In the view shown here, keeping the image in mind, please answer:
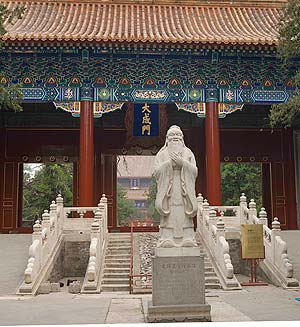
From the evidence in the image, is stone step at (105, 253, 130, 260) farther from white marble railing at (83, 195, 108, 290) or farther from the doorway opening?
the doorway opening

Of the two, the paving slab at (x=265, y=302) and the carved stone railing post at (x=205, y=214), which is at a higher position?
the carved stone railing post at (x=205, y=214)

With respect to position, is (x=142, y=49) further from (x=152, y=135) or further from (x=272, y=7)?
(x=272, y=7)

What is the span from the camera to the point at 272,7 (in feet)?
59.7

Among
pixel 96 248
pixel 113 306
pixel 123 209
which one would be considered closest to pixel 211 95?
pixel 96 248

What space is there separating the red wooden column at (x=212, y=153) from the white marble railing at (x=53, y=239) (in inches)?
131

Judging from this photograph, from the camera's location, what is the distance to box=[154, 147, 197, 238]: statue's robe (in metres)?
6.23

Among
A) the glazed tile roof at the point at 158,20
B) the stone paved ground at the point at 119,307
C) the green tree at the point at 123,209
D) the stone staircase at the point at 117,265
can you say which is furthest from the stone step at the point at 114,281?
the green tree at the point at 123,209

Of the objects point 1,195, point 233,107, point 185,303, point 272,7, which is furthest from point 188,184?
point 272,7

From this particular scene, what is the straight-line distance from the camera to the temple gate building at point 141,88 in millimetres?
13305

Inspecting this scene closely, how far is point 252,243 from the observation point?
374 inches

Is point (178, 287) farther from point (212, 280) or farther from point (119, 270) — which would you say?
point (119, 270)

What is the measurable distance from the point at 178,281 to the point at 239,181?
1991 cm

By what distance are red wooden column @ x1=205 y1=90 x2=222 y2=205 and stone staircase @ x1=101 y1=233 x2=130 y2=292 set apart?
9.46ft

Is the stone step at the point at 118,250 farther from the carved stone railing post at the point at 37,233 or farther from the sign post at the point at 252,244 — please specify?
the sign post at the point at 252,244
